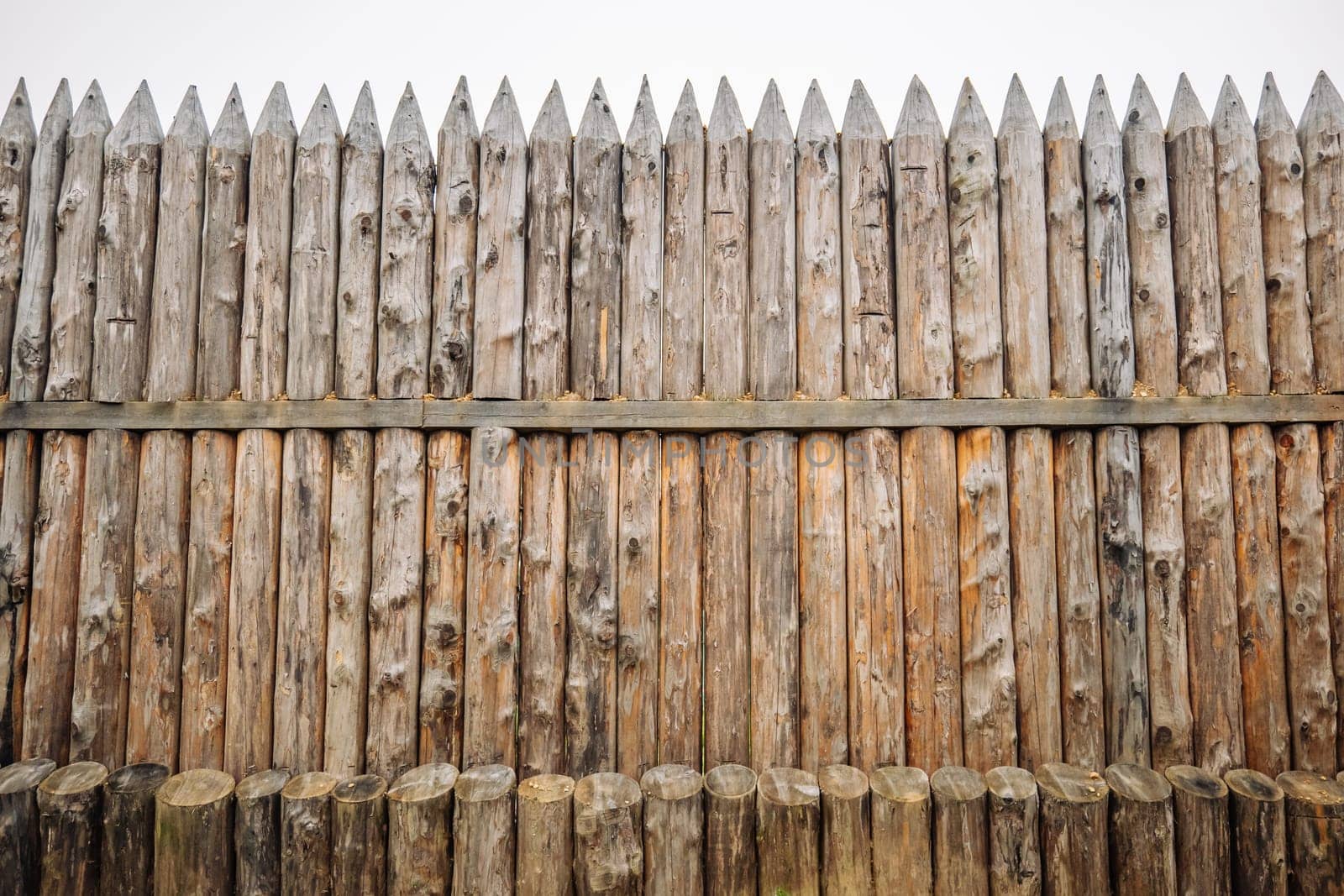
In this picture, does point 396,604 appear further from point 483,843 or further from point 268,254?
point 268,254

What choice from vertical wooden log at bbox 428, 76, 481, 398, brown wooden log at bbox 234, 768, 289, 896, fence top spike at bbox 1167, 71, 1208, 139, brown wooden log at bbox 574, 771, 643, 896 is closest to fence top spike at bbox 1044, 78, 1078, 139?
fence top spike at bbox 1167, 71, 1208, 139

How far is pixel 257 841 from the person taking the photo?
3.26 metres

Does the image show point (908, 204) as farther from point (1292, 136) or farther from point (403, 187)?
point (403, 187)

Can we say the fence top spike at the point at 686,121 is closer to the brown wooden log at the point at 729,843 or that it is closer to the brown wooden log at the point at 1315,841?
the brown wooden log at the point at 729,843

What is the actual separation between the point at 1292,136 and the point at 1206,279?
97 cm

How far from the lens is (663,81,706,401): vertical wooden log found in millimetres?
3660

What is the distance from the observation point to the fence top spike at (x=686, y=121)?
12.4ft

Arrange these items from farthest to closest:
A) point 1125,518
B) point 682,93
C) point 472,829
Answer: point 682,93
point 1125,518
point 472,829

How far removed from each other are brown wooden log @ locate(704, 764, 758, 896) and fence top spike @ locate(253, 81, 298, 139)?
14.0 ft

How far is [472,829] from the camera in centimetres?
319

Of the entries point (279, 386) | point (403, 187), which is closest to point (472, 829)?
point (279, 386)

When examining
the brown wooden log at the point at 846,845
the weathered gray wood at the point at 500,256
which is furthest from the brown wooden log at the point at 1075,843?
the weathered gray wood at the point at 500,256

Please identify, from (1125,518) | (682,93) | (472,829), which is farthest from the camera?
(682,93)

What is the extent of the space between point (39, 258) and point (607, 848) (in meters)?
4.47
